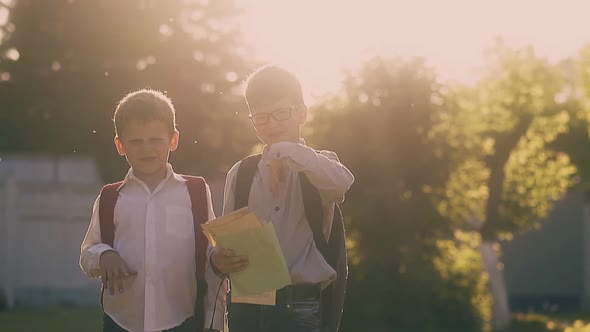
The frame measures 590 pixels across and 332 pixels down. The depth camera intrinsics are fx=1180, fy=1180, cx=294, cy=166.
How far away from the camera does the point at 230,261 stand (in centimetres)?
436

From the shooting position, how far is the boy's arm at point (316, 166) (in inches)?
167

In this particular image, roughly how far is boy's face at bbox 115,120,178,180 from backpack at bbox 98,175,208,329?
6.0 inches

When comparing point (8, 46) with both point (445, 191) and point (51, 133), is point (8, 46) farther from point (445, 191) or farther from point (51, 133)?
point (445, 191)

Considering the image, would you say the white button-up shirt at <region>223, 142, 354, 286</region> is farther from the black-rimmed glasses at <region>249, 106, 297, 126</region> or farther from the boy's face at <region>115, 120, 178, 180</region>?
the boy's face at <region>115, 120, 178, 180</region>

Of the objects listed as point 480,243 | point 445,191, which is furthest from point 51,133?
point 445,191

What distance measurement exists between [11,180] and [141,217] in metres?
12.9

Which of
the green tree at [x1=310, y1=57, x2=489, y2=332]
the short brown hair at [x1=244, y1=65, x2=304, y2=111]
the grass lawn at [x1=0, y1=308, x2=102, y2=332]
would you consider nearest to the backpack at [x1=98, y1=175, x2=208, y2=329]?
the short brown hair at [x1=244, y1=65, x2=304, y2=111]

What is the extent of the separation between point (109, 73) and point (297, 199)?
70.4 ft

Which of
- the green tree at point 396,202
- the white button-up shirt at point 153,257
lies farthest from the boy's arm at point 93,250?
the green tree at point 396,202

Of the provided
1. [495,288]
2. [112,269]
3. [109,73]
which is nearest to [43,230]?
[495,288]

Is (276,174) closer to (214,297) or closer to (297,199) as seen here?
(297,199)

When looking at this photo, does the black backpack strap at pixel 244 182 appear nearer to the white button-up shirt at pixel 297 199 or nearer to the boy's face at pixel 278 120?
the white button-up shirt at pixel 297 199

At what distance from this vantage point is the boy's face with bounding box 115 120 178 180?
462 centimetres

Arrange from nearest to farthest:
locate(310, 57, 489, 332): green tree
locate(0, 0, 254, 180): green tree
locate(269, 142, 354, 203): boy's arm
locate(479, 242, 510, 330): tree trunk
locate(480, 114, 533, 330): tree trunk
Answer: locate(269, 142, 354, 203): boy's arm → locate(310, 57, 489, 332): green tree → locate(479, 242, 510, 330): tree trunk → locate(480, 114, 533, 330): tree trunk → locate(0, 0, 254, 180): green tree
